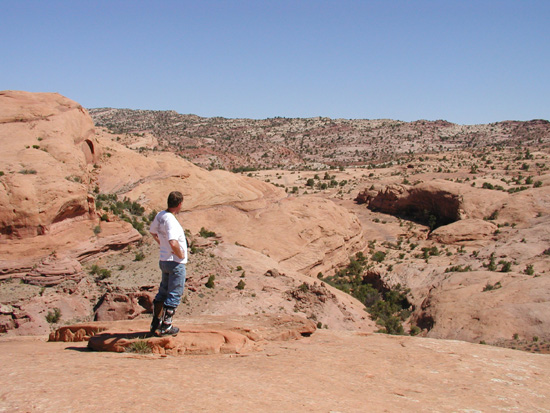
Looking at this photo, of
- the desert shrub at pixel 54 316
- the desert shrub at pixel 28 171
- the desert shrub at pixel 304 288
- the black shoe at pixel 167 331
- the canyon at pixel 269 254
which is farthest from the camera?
the desert shrub at pixel 304 288

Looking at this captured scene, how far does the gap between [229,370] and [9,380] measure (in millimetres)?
2501

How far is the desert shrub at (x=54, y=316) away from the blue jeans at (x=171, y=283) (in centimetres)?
766

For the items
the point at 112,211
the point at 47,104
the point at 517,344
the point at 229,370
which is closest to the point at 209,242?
the point at 112,211

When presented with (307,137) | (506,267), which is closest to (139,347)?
(506,267)

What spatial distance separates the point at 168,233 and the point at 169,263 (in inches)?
20.9

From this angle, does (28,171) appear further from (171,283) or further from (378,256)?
(378,256)

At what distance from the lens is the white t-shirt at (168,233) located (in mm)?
6406

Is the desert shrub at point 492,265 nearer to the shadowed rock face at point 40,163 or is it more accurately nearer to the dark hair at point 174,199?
the shadowed rock face at point 40,163

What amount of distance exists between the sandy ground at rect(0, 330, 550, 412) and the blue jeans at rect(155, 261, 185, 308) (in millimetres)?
910

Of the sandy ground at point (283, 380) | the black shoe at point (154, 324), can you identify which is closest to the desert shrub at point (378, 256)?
the sandy ground at point (283, 380)

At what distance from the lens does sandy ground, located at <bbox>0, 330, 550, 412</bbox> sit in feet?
14.5

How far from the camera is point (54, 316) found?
1270cm

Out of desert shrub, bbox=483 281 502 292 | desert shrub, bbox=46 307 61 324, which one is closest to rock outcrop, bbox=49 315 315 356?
desert shrub, bbox=46 307 61 324

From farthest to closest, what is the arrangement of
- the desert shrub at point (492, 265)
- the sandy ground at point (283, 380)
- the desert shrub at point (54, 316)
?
the desert shrub at point (492, 265), the desert shrub at point (54, 316), the sandy ground at point (283, 380)
